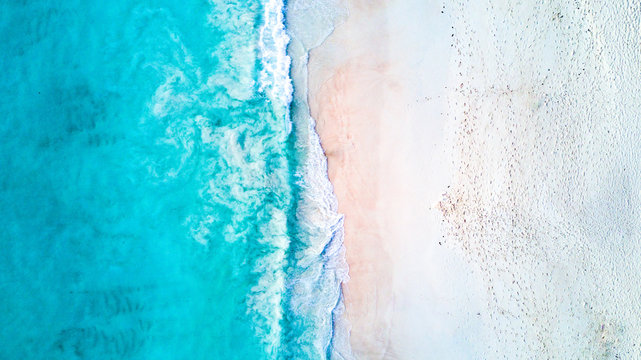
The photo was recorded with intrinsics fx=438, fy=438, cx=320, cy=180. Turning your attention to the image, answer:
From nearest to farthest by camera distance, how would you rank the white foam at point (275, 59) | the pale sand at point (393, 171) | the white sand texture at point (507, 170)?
the white sand texture at point (507, 170) < the pale sand at point (393, 171) < the white foam at point (275, 59)

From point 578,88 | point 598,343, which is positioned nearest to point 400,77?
point 578,88

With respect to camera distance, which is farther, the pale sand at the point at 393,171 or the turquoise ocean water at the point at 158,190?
the turquoise ocean water at the point at 158,190

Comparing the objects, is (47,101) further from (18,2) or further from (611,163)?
(611,163)

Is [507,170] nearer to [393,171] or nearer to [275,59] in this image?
[393,171]

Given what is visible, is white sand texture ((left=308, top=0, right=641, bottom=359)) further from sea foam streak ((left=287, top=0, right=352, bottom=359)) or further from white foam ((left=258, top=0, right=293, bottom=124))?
white foam ((left=258, top=0, right=293, bottom=124))

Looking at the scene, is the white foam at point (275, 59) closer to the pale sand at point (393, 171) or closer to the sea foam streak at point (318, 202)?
the sea foam streak at point (318, 202)

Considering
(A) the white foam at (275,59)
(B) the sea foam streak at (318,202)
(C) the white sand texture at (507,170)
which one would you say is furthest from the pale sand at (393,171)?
(A) the white foam at (275,59)

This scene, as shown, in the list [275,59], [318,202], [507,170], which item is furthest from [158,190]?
[507,170]

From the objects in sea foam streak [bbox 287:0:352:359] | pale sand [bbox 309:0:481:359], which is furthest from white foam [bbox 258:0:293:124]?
pale sand [bbox 309:0:481:359]
